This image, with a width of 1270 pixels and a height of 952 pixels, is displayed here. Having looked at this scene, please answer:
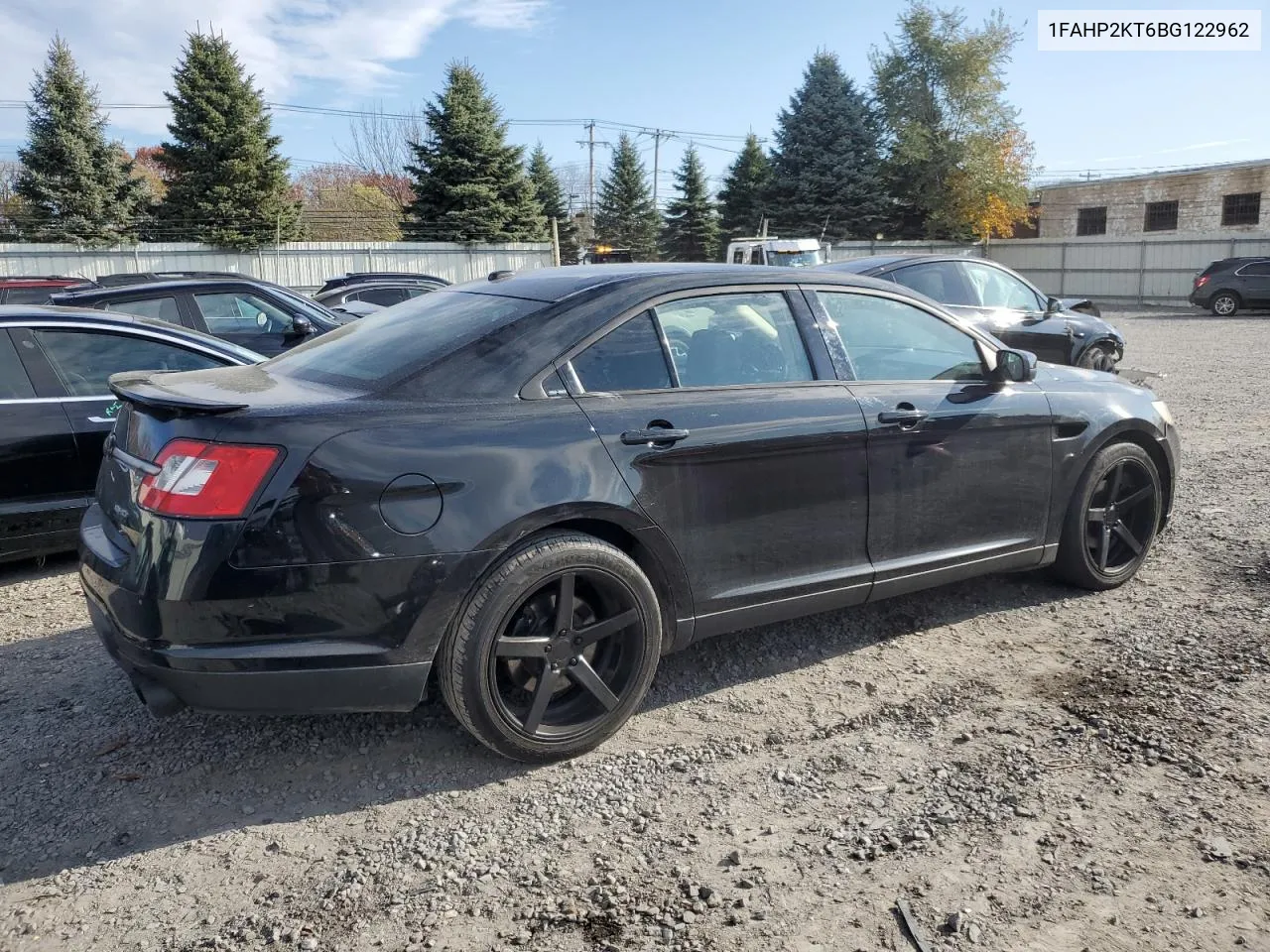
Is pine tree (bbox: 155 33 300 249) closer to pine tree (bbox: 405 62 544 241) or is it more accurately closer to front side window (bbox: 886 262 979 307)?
pine tree (bbox: 405 62 544 241)

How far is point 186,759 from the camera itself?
3312mm

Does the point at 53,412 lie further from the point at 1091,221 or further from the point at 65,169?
the point at 1091,221

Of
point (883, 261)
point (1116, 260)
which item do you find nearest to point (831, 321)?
point (883, 261)

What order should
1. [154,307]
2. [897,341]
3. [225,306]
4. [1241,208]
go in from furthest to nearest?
[1241,208] < [225,306] < [154,307] < [897,341]

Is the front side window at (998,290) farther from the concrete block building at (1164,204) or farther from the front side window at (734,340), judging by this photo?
the concrete block building at (1164,204)

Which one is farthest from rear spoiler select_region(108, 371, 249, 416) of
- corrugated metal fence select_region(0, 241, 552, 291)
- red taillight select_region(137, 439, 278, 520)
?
corrugated metal fence select_region(0, 241, 552, 291)

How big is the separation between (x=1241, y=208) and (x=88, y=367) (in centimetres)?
4137

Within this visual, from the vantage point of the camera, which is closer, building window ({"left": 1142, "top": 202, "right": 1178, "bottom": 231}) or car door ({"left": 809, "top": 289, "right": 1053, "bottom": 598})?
car door ({"left": 809, "top": 289, "right": 1053, "bottom": 598})

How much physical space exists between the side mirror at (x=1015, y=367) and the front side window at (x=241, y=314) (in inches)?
284

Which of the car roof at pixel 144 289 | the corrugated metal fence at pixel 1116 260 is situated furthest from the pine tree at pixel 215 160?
the car roof at pixel 144 289

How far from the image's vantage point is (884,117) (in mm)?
42875

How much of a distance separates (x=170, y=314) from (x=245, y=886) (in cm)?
736

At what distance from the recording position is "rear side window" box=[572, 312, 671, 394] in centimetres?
336

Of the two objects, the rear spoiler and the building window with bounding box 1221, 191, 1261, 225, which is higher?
the building window with bounding box 1221, 191, 1261, 225
